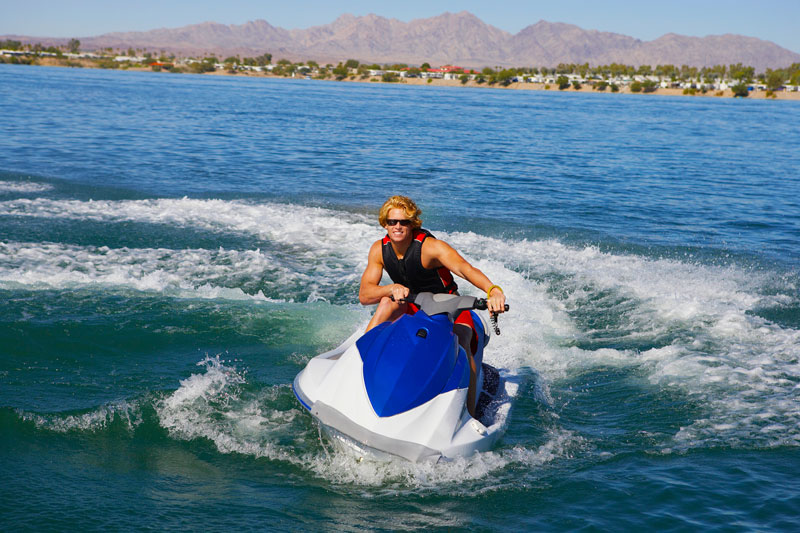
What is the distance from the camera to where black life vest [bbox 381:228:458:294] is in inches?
203

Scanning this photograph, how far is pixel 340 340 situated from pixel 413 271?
7.75ft

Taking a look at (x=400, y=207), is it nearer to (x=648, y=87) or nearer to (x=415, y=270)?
(x=415, y=270)

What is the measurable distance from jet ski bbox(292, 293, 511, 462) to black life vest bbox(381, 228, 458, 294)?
0.67 feet

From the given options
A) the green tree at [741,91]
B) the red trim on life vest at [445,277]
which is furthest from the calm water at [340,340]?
the green tree at [741,91]

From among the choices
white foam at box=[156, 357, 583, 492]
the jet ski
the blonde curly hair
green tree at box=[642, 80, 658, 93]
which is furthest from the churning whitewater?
green tree at box=[642, 80, 658, 93]

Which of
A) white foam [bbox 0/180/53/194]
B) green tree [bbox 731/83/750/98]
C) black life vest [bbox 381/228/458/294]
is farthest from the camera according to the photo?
green tree [bbox 731/83/750/98]

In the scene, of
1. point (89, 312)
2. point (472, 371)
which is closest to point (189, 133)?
point (89, 312)

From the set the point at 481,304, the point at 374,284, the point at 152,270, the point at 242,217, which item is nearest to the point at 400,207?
the point at 374,284

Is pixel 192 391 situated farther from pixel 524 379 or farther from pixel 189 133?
pixel 189 133

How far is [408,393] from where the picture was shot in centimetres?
455

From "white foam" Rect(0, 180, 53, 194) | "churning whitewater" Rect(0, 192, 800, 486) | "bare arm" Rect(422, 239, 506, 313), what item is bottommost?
"churning whitewater" Rect(0, 192, 800, 486)

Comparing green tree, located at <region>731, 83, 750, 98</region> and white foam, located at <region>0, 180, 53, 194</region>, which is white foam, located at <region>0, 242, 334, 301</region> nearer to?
white foam, located at <region>0, 180, 53, 194</region>

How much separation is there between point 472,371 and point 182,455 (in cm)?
216

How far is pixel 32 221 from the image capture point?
37.4 ft
